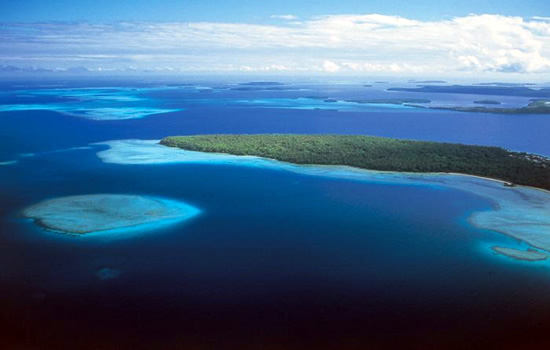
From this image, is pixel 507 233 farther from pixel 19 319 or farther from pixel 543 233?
pixel 19 319

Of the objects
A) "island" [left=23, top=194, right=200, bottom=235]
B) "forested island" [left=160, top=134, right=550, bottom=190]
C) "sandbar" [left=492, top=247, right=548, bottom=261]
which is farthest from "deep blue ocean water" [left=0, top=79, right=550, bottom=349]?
"forested island" [left=160, top=134, right=550, bottom=190]

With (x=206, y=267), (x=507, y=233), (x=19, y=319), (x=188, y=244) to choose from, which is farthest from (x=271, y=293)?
(x=507, y=233)

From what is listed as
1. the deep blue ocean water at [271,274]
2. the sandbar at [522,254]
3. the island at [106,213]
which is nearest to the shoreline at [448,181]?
the sandbar at [522,254]

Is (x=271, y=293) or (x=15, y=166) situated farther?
(x=15, y=166)

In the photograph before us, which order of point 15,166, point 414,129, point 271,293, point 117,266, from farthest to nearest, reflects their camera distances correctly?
1. point 414,129
2. point 15,166
3. point 117,266
4. point 271,293

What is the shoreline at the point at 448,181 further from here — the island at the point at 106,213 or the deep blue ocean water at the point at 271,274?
the island at the point at 106,213

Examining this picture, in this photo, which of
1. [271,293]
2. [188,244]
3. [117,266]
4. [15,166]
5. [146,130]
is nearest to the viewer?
[271,293]
